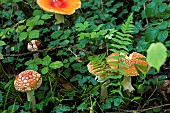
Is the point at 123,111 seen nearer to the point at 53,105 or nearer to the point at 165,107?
the point at 165,107

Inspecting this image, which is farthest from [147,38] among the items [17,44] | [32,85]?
[17,44]

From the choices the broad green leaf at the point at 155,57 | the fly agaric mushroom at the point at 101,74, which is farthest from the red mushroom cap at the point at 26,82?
the broad green leaf at the point at 155,57

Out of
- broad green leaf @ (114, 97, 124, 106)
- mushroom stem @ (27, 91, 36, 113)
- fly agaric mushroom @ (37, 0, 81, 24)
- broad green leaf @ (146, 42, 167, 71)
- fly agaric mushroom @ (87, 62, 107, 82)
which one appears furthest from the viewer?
fly agaric mushroom @ (37, 0, 81, 24)

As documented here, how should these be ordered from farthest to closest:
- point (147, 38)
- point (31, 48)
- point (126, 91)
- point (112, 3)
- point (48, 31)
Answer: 1. point (112, 3)
2. point (48, 31)
3. point (31, 48)
4. point (126, 91)
5. point (147, 38)

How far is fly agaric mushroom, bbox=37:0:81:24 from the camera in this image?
11.5 ft

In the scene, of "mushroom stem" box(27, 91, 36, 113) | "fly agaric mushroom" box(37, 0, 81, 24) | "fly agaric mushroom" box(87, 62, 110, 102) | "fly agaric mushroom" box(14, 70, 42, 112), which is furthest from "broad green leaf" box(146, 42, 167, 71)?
"fly agaric mushroom" box(37, 0, 81, 24)

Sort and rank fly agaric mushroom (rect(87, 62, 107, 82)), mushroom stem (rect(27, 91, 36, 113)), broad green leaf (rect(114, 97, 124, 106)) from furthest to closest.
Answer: mushroom stem (rect(27, 91, 36, 113)) → broad green leaf (rect(114, 97, 124, 106)) → fly agaric mushroom (rect(87, 62, 107, 82))

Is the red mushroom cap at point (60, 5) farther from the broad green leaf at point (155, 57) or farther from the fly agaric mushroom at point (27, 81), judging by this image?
the broad green leaf at point (155, 57)

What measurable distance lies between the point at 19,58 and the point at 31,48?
203 mm

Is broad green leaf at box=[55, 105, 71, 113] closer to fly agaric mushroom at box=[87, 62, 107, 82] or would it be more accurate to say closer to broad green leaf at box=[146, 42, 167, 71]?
fly agaric mushroom at box=[87, 62, 107, 82]

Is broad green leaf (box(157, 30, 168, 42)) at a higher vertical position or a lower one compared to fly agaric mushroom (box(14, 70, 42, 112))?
higher

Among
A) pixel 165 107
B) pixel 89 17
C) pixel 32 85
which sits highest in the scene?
pixel 89 17

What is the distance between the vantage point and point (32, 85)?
273cm

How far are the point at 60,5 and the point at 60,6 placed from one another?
2 centimetres
